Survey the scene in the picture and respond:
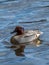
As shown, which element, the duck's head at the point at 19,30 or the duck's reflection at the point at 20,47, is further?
the duck's head at the point at 19,30

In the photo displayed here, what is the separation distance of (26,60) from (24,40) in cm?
252

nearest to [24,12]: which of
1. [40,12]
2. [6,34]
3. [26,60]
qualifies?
[40,12]

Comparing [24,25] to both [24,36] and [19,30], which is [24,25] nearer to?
[19,30]

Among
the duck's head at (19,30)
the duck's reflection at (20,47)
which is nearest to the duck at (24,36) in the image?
the duck's head at (19,30)

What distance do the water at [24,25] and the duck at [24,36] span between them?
249mm

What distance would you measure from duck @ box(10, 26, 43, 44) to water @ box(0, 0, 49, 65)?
249mm

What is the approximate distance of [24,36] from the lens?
16.2 meters

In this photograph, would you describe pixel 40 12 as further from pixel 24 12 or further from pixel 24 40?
pixel 24 40

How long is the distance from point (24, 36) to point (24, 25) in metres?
1.94

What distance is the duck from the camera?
16.2m

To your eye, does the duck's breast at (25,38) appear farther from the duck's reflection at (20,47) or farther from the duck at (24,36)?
the duck's reflection at (20,47)

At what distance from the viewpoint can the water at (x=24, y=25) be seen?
13859mm

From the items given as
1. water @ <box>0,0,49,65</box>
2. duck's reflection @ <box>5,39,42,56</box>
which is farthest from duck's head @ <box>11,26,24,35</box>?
duck's reflection @ <box>5,39,42,56</box>

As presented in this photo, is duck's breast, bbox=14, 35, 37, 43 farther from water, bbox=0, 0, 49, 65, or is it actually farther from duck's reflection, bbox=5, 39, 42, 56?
water, bbox=0, 0, 49, 65
